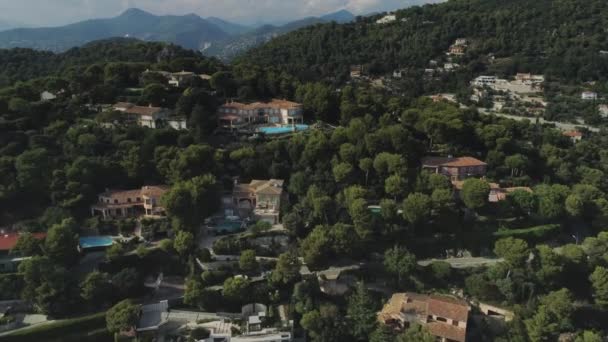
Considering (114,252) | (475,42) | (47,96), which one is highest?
(475,42)

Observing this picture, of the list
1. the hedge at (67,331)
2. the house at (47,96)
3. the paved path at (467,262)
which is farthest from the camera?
the house at (47,96)

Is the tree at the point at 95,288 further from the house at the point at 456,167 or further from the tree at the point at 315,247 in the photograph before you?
the house at the point at 456,167

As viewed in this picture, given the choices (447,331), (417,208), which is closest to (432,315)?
(447,331)

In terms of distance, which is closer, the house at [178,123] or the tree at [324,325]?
the tree at [324,325]

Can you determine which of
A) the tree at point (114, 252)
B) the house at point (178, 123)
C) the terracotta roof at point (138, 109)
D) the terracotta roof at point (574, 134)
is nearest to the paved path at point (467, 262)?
the tree at point (114, 252)

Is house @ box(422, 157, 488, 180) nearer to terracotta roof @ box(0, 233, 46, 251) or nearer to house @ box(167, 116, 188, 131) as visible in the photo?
house @ box(167, 116, 188, 131)

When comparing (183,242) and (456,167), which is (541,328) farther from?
(183,242)
